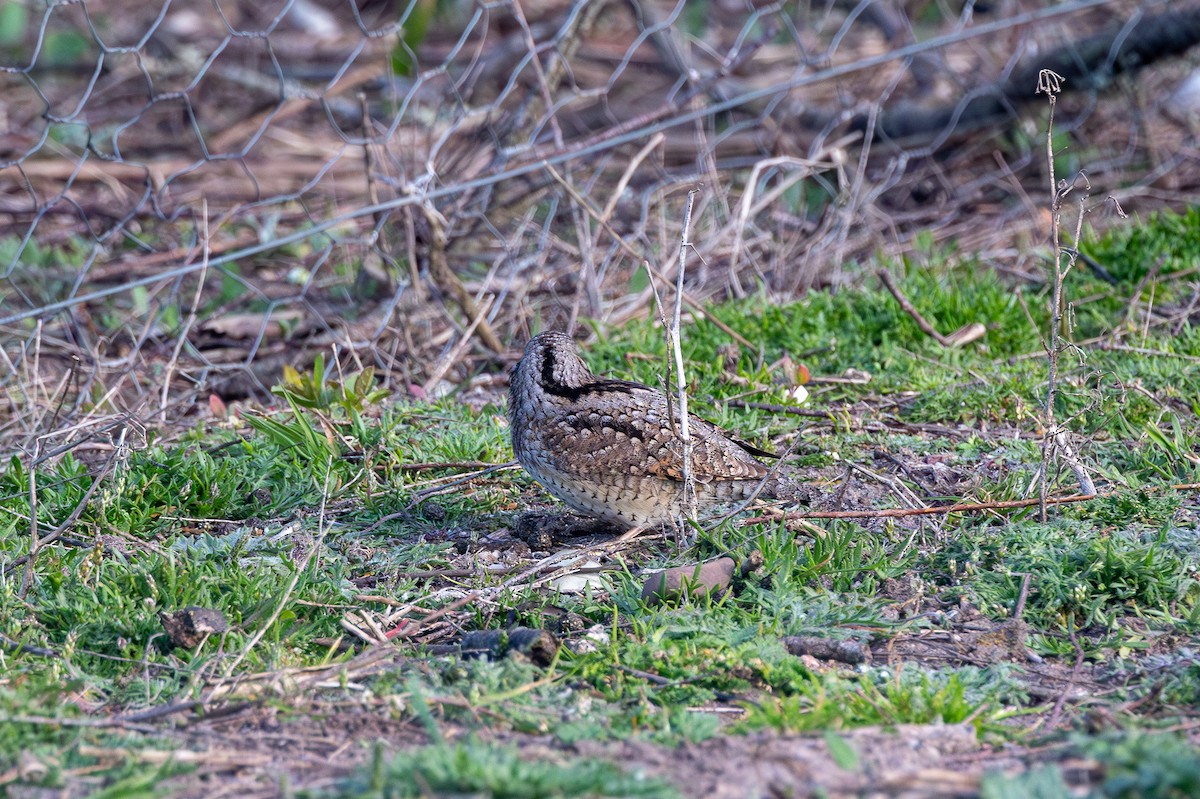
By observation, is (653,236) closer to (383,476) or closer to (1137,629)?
(383,476)

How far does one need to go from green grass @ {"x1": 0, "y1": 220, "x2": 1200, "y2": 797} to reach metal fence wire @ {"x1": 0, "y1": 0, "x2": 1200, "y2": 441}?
2.22ft

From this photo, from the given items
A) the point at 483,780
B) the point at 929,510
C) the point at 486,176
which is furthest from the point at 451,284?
the point at 483,780

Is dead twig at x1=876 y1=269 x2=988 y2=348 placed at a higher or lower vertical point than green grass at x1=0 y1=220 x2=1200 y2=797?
higher

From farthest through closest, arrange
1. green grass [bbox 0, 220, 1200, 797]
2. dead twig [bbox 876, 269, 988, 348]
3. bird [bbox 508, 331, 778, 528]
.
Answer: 1. dead twig [bbox 876, 269, 988, 348]
2. bird [bbox 508, 331, 778, 528]
3. green grass [bbox 0, 220, 1200, 797]

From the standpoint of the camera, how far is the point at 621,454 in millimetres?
4074

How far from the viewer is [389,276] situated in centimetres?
679

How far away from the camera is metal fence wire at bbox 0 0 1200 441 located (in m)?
6.28

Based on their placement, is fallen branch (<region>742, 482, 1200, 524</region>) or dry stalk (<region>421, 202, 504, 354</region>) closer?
fallen branch (<region>742, 482, 1200, 524</region>)

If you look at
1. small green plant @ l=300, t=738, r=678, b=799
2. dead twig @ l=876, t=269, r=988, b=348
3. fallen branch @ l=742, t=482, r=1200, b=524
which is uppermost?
dead twig @ l=876, t=269, r=988, b=348

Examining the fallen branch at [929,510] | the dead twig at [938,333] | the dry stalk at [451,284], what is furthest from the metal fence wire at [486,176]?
the fallen branch at [929,510]

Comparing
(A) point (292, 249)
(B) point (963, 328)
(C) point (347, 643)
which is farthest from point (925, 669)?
(A) point (292, 249)

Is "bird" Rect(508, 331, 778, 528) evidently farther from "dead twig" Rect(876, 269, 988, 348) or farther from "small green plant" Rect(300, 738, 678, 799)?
"dead twig" Rect(876, 269, 988, 348)

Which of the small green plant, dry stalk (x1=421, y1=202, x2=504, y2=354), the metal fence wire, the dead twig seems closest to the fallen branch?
the metal fence wire

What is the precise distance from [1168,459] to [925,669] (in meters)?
1.71
